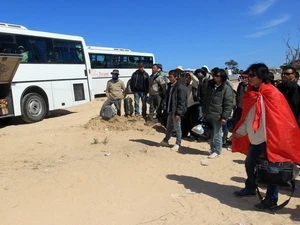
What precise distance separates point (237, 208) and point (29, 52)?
976cm

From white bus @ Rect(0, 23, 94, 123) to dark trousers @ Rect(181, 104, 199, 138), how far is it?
6008 mm

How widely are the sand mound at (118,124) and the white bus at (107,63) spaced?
10.2 meters

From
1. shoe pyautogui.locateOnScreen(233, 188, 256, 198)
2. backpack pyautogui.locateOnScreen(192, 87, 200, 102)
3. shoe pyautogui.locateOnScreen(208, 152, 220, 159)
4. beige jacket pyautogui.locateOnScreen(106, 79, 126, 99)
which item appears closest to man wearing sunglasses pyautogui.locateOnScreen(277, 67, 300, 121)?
shoe pyautogui.locateOnScreen(233, 188, 256, 198)

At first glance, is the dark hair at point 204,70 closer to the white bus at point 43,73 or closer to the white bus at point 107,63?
the white bus at point 43,73

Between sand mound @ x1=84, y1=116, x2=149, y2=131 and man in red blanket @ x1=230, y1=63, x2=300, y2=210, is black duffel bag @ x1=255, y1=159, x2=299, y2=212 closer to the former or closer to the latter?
man in red blanket @ x1=230, y1=63, x2=300, y2=210

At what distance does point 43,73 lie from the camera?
12336 mm

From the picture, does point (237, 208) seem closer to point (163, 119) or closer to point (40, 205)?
point (40, 205)

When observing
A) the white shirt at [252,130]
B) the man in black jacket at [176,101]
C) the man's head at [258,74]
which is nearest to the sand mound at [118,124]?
the man in black jacket at [176,101]

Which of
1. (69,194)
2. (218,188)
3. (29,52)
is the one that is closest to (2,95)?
(29,52)

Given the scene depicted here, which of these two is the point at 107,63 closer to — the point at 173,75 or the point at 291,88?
A: the point at 173,75

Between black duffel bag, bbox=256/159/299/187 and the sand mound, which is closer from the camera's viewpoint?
black duffel bag, bbox=256/159/299/187

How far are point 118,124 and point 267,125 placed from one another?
622 centimetres

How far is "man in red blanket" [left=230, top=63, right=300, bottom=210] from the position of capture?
12.6 feet

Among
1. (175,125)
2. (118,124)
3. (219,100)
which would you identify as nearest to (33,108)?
(118,124)
